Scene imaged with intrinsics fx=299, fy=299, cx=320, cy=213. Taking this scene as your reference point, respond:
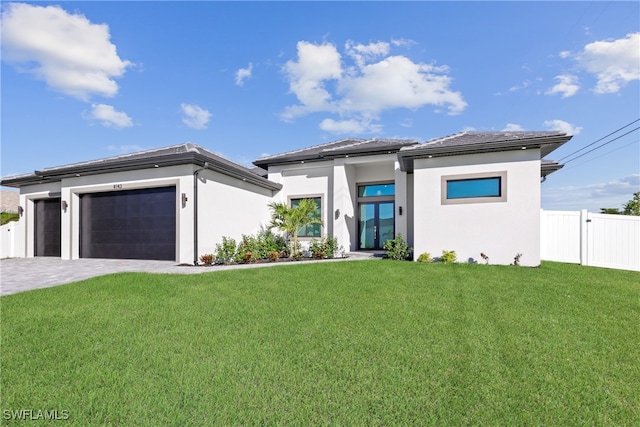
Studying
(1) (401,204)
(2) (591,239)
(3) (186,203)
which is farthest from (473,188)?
(3) (186,203)

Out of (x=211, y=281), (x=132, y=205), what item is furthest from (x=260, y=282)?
(x=132, y=205)

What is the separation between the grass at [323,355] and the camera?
252 centimetres

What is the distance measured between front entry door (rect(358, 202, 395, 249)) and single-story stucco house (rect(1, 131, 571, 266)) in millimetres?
51

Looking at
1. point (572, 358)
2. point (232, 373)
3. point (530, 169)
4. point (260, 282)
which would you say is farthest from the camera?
point (530, 169)

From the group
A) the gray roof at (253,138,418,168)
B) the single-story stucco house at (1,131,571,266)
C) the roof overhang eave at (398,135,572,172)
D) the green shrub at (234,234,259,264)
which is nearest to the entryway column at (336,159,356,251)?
the single-story stucco house at (1,131,571,266)

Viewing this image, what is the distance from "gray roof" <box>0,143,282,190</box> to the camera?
34.9ft

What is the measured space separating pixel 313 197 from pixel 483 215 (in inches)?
293

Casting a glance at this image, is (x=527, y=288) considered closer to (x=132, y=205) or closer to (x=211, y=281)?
(x=211, y=281)

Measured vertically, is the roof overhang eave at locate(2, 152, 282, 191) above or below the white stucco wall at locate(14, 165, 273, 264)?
above

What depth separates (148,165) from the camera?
11.1m

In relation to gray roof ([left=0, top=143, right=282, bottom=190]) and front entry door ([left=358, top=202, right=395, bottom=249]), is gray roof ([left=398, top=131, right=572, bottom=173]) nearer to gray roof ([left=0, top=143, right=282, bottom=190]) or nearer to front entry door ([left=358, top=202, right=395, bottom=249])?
front entry door ([left=358, top=202, right=395, bottom=249])

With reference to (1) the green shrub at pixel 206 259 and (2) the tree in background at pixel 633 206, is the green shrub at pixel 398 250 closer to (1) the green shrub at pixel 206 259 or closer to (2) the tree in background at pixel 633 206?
(1) the green shrub at pixel 206 259

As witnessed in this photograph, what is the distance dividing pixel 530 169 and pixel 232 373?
10.6 m

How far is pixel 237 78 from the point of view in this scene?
48.7 feet
